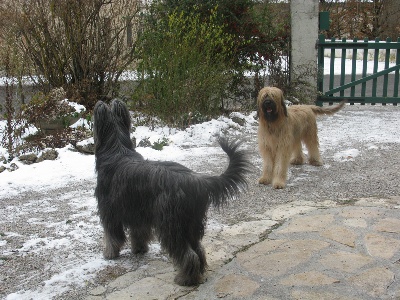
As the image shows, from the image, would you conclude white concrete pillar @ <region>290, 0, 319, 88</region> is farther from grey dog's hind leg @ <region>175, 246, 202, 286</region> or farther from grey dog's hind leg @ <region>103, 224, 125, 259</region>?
grey dog's hind leg @ <region>175, 246, 202, 286</region>

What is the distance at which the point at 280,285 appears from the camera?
3.33 m

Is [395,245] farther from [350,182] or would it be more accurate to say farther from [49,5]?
[49,5]

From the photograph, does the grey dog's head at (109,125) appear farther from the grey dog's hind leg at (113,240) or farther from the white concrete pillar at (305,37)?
the white concrete pillar at (305,37)

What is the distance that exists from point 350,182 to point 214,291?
314 centimetres

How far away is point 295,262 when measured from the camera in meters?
3.67

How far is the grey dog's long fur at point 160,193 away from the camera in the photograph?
125 inches

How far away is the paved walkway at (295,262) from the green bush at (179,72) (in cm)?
422

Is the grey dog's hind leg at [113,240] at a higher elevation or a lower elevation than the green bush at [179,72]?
lower

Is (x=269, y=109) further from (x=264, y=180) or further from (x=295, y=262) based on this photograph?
(x=295, y=262)

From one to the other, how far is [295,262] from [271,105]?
2263 mm

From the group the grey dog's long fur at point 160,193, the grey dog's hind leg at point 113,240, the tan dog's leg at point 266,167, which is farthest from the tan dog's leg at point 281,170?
the grey dog's hind leg at point 113,240

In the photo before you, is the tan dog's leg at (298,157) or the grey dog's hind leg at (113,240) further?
the tan dog's leg at (298,157)

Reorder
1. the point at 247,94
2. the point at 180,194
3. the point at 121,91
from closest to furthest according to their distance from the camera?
the point at 180,194
the point at 121,91
the point at 247,94

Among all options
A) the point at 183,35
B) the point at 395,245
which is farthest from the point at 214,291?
the point at 183,35
